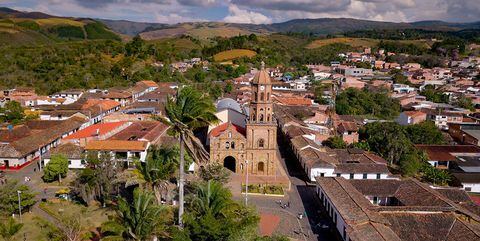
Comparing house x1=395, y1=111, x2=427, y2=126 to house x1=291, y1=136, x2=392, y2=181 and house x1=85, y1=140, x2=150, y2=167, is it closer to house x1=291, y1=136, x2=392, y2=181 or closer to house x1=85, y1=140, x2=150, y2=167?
house x1=291, y1=136, x2=392, y2=181

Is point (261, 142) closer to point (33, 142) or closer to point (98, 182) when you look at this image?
point (98, 182)

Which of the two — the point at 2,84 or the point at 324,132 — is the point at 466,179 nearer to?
the point at 324,132

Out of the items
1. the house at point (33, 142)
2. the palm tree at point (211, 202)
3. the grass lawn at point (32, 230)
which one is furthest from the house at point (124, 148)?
the palm tree at point (211, 202)

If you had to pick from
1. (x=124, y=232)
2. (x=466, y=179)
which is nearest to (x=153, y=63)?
(x=466, y=179)

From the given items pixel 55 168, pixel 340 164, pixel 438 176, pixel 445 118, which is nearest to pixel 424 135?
pixel 438 176

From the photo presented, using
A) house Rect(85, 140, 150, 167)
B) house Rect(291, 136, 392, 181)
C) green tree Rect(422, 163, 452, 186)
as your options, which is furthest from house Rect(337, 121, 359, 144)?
house Rect(85, 140, 150, 167)
